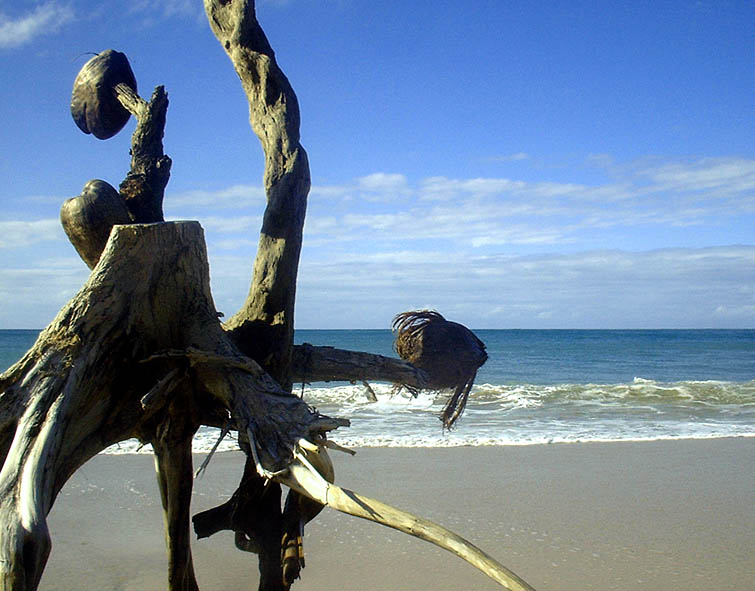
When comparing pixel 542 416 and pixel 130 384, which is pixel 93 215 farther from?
pixel 542 416

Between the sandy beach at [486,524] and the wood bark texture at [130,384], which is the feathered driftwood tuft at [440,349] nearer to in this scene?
the wood bark texture at [130,384]

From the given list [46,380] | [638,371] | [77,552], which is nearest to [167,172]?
[46,380]

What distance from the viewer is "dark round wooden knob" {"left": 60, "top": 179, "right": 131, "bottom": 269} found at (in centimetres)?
295

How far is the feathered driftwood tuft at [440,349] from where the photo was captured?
359 cm

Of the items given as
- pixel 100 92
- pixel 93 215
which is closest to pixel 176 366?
pixel 93 215

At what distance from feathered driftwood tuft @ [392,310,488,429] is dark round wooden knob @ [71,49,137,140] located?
171 centimetres

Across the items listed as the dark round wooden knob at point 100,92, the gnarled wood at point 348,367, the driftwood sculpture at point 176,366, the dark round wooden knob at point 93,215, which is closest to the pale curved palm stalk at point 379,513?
the driftwood sculpture at point 176,366

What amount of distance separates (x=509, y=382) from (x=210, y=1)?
70.5ft

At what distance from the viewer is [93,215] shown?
2.94 meters

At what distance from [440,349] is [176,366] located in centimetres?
135

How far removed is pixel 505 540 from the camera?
250 inches

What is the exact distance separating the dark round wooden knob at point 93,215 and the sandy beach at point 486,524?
10.8ft

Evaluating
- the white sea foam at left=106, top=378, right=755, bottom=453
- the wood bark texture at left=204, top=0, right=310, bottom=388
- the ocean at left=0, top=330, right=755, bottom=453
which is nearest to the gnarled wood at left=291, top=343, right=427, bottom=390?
the wood bark texture at left=204, top=0, right=310, bottom=388

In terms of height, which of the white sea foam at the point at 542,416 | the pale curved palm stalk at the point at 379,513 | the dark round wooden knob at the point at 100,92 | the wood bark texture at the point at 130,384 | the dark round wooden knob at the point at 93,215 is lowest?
the white sea foam at the point at 542,416
